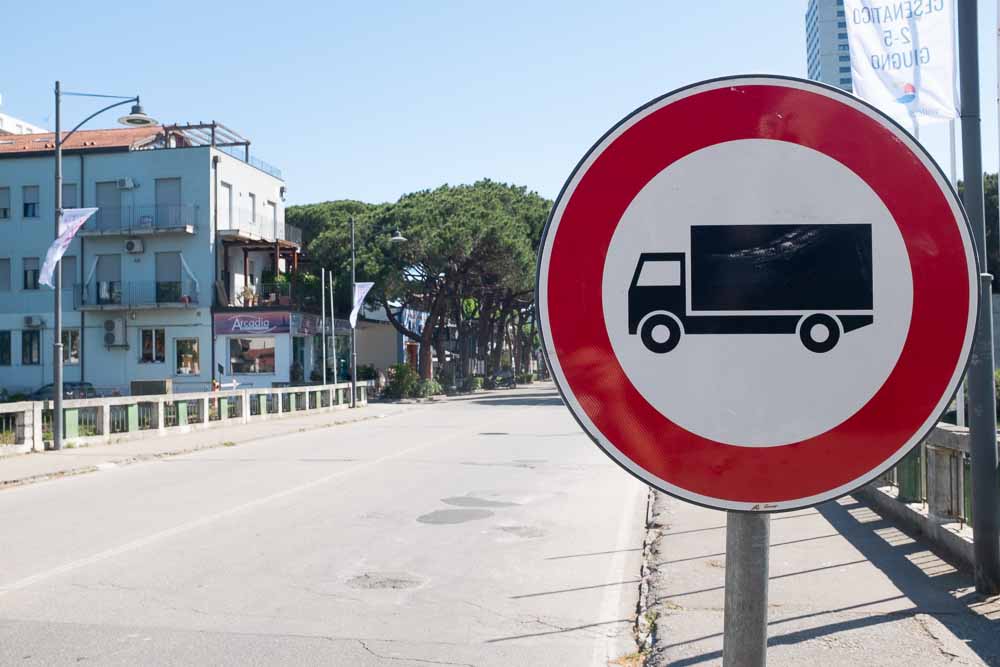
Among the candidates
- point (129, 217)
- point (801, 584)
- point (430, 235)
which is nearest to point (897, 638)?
point (801, 584)

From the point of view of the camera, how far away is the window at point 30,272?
48.7 metres

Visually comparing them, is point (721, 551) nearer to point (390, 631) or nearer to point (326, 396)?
point (390, 631)

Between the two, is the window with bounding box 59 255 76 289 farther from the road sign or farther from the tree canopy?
the road sign

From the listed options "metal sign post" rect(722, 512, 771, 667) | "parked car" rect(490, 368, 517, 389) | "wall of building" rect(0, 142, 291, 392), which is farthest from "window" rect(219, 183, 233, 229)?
"metal sign post" rect(722, 512, 771, 667)

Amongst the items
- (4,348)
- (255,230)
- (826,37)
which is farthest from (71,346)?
(826,37)

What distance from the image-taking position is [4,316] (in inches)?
1905

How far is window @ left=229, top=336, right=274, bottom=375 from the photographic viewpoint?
46.2m

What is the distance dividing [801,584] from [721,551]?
53.9 inches

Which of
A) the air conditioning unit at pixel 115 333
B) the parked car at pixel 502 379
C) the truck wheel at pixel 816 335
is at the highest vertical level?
the air conditioning unit at pixel 115 333

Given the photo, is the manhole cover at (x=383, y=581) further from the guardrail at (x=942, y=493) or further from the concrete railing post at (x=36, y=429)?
the concrete railing post at (x=36, y=429)

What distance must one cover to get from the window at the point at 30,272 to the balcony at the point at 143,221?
3.49 meters

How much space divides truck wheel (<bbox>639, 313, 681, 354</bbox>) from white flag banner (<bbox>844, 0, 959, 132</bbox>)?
757 centimetres

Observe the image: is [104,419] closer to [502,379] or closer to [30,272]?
[30,272]

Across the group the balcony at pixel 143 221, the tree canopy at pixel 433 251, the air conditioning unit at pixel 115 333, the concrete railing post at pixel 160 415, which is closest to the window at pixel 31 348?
the air conditioning unit at pixel 115 333
